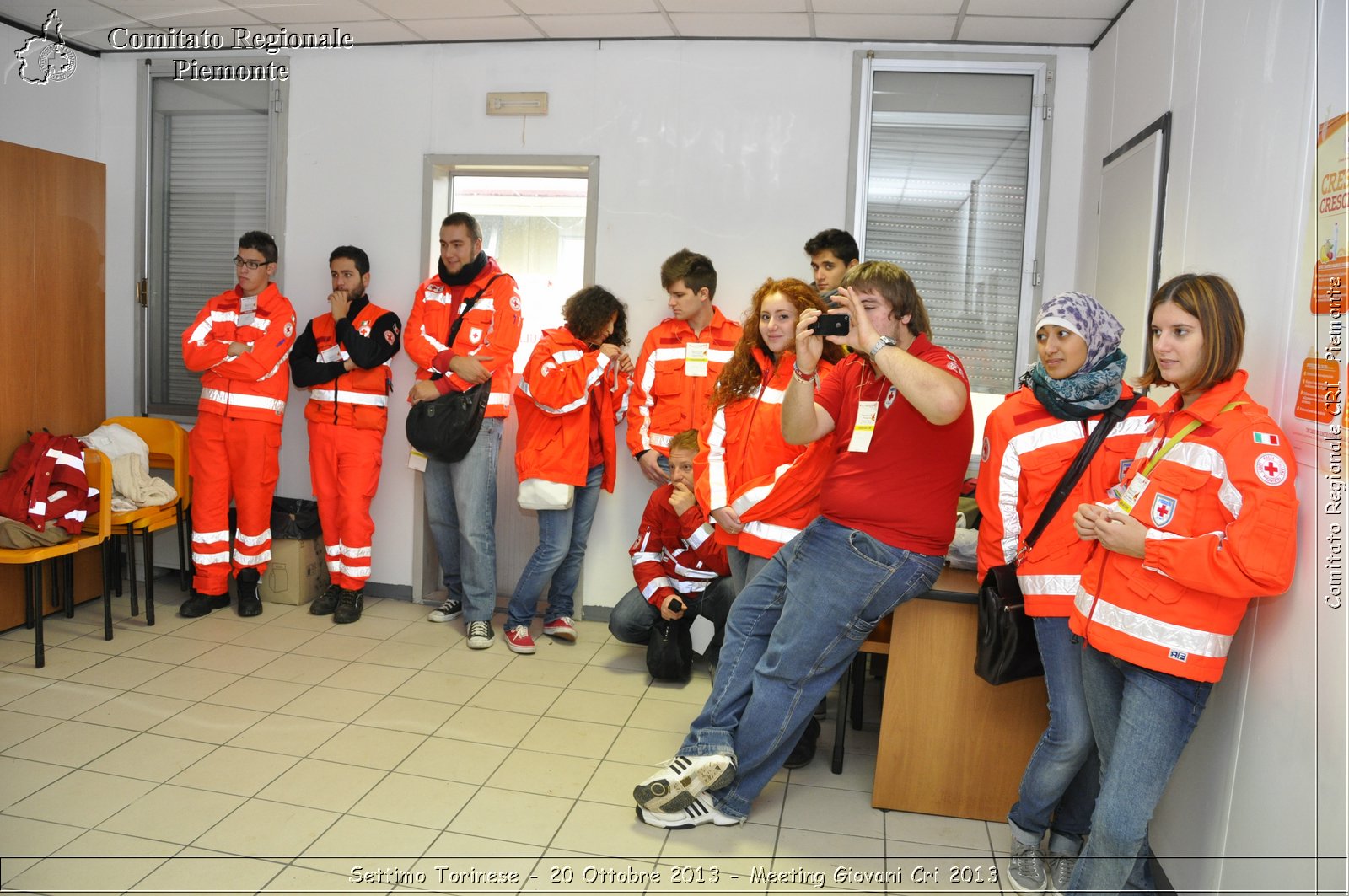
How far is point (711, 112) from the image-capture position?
4.80 m

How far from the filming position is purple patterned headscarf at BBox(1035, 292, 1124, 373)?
245cm

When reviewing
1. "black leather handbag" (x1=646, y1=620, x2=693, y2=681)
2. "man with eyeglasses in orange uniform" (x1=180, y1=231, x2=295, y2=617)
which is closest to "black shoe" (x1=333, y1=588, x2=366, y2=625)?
"man with eyeglasses in orange uniform" (x1=180, y1=231, x2=295, y2=617)

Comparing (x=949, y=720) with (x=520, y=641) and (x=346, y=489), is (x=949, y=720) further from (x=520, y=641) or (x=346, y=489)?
(x=346, y=489)

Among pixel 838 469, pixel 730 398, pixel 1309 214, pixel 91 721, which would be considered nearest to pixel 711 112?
pixel 730 398

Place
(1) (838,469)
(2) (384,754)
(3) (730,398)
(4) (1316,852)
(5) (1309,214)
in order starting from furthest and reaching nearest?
(2) (384,754)
(3) (730,398)
(1) (838,469)
(5) (1309,214)
(4) (1316,852)

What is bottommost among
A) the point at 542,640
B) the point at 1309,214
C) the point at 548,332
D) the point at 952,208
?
the point at 542,640

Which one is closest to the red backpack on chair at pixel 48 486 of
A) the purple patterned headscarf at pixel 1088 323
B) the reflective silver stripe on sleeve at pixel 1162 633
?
the purple patterned headscarf at pixel 1088 323

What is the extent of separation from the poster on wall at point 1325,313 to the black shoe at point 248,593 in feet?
14.6

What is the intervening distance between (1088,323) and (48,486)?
4.08m

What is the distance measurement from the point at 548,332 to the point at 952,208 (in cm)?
199

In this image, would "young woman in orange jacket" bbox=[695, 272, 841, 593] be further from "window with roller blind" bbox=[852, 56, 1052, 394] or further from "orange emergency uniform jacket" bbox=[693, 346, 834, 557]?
"window with roller blind" bbox=[852, 56, 1052, 394]

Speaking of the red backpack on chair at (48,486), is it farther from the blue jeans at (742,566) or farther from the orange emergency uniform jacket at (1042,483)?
the orange emergency uniform jacket at (1042,483)

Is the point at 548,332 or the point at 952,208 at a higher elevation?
the point at 952,208

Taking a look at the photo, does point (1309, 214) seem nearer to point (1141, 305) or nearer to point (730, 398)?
point (1141, 305)
